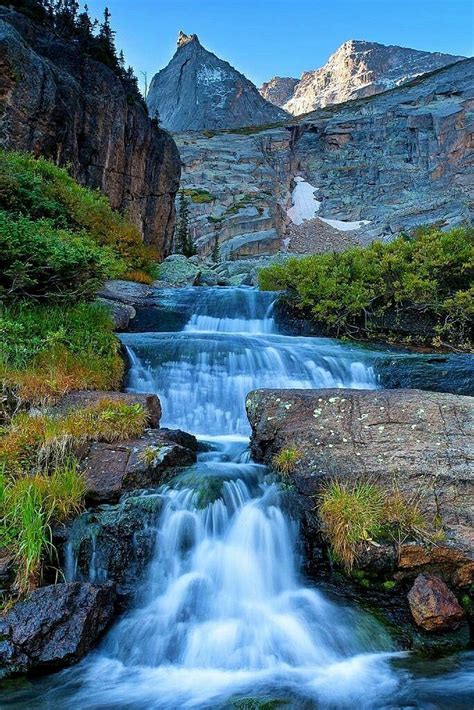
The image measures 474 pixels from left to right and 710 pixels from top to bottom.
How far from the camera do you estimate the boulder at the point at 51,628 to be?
353 cm

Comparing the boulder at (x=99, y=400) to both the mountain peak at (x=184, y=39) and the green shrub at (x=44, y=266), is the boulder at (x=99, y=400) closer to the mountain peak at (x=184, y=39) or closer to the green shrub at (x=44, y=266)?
the green shrub at (x=44, y=266)

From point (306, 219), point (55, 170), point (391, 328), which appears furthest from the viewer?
point (306, 219)

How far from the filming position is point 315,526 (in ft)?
15.6

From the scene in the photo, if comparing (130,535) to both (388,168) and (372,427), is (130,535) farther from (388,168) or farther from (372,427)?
(388,168)

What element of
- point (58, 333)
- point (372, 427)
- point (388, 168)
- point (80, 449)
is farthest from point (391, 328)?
point (388, 168)

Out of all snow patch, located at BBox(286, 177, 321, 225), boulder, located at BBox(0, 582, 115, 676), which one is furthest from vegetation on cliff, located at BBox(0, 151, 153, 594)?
snow patch, located at BBox(286, 177, 321, 225)

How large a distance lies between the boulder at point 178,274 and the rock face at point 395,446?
13.6 metres

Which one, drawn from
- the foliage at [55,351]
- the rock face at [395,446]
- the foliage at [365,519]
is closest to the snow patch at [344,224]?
the foliage at [55,351]

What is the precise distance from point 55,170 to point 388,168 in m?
62.2

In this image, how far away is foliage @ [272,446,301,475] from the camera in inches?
211

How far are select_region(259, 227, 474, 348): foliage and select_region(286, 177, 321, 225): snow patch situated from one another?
54.5 meters

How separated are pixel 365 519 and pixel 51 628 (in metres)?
2.75

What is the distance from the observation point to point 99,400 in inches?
239

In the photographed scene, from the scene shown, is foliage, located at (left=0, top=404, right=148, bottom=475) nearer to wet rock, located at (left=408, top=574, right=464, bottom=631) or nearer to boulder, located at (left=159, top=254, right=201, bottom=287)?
wet rock, located at (left=408, top=574, right=464, bottom=631)
